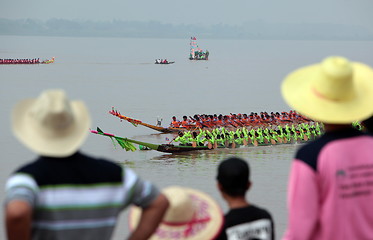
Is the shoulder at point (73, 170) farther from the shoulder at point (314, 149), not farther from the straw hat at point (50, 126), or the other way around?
the shoulder at point (314, 149)

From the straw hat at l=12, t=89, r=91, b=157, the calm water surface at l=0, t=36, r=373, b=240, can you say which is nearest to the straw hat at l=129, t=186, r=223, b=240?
the straw hat at l=12, t=89, r=91, b=157

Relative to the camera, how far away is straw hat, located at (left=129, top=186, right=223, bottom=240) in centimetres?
270

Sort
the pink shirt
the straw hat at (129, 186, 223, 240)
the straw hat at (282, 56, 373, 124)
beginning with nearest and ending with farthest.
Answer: the pink shirt < the straw hat at (282, 56, 373, 124) < the straw hat at (129, 186, 223, 240)

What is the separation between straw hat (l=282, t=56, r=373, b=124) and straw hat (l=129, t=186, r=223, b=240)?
584mm

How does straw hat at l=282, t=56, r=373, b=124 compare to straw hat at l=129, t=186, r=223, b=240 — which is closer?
straw hat at l=282, t=56, r=373, b=124

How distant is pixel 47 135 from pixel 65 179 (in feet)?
0.53

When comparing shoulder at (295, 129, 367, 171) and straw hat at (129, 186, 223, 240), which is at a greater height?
shoulder at (295, 129, 367, 171)

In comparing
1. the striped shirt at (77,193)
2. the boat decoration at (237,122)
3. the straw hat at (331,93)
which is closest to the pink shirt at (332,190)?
the straw hat at (331,93)

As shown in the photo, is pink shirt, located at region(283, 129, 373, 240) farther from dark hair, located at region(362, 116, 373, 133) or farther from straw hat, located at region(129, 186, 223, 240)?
dark hair, located at region(362, 116, 373, 133)

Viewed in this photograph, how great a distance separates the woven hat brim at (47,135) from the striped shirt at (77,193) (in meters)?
0.05

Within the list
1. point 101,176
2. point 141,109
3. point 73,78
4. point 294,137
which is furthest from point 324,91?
point 73,78

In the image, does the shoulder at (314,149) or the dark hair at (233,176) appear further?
the dark hair at (233,176)

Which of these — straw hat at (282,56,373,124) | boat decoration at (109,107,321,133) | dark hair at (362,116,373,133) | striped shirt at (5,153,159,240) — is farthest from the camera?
boat decoration at (109,107,321,133)

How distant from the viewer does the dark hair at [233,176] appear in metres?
2.73
